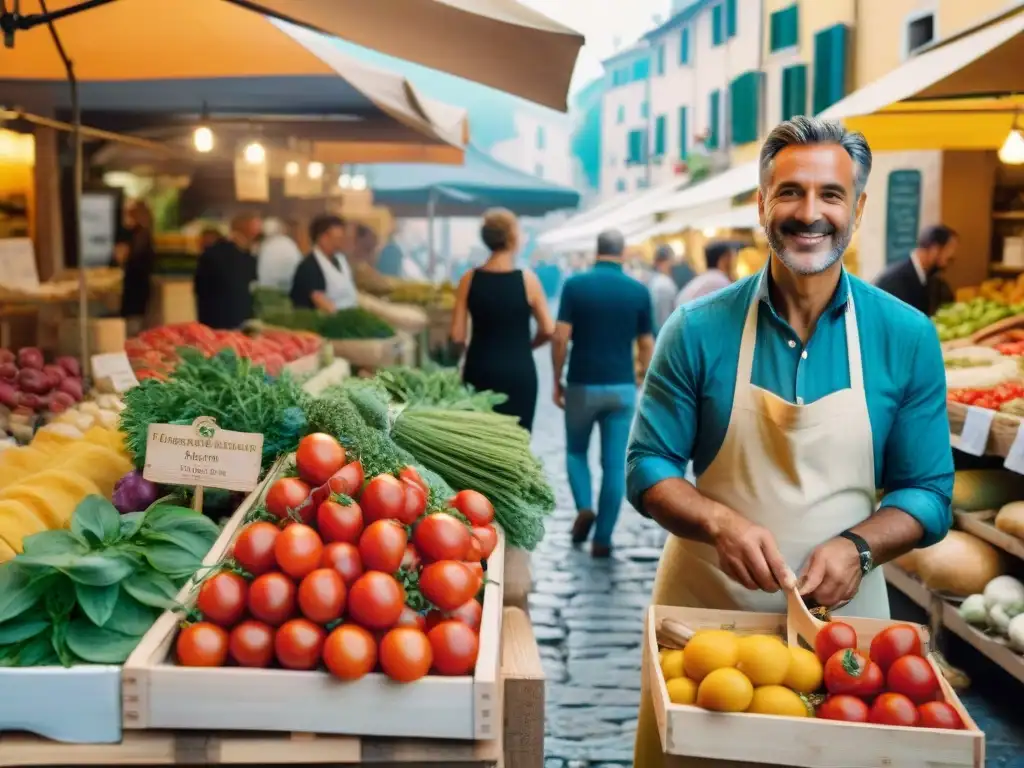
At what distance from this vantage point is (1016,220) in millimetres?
11797

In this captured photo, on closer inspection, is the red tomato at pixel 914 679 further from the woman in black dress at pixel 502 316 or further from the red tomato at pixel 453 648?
the woman in black dress at pixel 502 316

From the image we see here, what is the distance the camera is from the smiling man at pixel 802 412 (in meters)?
2.66

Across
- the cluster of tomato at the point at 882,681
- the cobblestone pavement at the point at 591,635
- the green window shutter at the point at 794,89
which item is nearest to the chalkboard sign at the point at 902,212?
the cobblestone pavement at the point at 591,635

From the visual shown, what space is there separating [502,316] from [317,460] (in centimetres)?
416

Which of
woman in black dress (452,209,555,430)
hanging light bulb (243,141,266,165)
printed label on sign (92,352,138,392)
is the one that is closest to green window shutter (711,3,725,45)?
hanging light bulb (243,141,266,165)

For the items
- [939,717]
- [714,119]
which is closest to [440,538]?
[939,717]

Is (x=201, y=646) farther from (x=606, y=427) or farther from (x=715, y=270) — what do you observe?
(x=715, y=270)

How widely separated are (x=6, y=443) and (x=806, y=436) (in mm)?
2868

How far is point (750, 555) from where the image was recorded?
2588 mm

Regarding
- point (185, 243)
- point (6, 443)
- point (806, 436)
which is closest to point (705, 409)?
point (806, 436)

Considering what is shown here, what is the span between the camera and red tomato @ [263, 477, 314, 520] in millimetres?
2775

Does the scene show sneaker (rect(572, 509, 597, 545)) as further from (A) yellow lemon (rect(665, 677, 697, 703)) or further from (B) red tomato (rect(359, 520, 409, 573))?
(A) yellow lemon (rect(665, 677, 697, 703))

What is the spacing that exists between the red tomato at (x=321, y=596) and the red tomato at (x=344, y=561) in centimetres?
6

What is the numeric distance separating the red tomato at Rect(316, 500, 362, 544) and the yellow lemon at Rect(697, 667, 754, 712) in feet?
2.81
